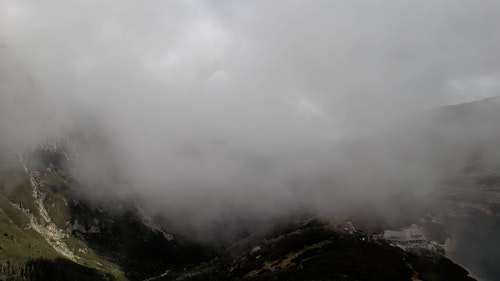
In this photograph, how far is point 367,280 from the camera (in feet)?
654

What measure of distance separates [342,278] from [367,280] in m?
14.0

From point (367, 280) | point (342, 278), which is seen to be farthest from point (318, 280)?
point (367, 280)

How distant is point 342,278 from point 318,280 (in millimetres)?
9851

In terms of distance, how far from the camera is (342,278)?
192500mm

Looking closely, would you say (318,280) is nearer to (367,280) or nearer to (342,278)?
(342,278)

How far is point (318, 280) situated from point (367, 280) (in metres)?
22.3
